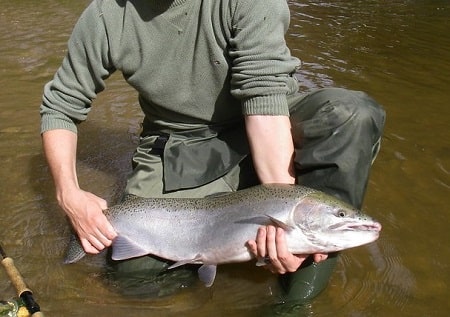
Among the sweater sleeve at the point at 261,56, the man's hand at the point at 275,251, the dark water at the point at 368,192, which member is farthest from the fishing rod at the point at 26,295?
the sweater sleeve at the point at 261,56

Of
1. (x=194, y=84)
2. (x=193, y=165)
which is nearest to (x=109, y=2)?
(x=194, y=84)

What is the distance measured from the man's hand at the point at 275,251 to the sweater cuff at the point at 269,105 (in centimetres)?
51

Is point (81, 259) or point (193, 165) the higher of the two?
point (193, 165)

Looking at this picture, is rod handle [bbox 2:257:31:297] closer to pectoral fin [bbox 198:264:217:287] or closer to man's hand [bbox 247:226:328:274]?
pectoral fin [bbox 198:264:217:287]

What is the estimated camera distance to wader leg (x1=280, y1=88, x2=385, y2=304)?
2.38 metres

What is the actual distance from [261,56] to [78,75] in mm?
902

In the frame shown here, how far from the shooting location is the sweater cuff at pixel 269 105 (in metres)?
2.49

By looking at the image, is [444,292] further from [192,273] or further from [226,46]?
[226,46]

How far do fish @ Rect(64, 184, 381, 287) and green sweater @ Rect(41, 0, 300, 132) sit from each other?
0.41 m

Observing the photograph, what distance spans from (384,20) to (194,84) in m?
6.29

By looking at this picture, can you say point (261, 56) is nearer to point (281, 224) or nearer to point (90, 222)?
point (281, 224)

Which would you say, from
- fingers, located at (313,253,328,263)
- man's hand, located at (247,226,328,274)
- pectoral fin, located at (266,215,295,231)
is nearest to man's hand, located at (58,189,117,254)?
man's hand, located at (247,226,328,274)

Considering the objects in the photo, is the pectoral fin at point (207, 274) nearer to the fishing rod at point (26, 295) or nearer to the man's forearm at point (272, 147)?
the man's forearm at point (272, 147)

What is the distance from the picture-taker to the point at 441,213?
130 inches
